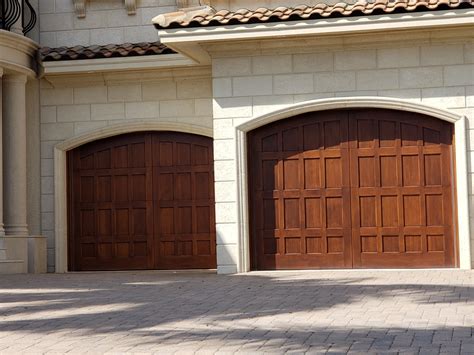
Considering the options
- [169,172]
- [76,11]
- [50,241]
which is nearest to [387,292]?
[169,172]

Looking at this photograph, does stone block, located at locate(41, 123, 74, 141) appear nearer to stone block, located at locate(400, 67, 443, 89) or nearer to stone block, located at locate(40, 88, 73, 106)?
stone block, located at locate(40, 88, 73, 106)

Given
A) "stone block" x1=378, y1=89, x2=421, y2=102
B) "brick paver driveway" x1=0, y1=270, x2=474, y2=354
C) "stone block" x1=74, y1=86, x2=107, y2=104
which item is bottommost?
"brick paver driveway" x1=0, y1=270, x2=474, y2=354

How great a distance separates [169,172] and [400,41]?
508 centimetres

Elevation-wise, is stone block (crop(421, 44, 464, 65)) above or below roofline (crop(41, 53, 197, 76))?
below

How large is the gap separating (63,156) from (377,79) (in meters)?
6.35

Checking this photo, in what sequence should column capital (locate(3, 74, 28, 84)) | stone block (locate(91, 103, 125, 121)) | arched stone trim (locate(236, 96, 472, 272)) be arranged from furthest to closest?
1. stone block (locate(91, 103, 125, 121))
2. column capital (locate(3, 74, 28, 84))
3. arched stone trim (locate(236, 96, 472, 272))

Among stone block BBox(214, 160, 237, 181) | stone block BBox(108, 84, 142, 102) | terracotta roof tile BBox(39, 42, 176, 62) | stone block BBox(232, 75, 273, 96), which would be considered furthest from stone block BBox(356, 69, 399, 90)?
stone block BBox(108, 84, 142, 102)

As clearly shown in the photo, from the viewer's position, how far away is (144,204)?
59.2 ft

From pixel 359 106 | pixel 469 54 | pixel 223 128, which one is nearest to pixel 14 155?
pixel 223 128

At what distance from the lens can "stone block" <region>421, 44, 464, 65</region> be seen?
15570mm

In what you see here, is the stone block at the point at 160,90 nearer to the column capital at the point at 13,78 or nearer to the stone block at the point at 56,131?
the stone block at the point at 56,131

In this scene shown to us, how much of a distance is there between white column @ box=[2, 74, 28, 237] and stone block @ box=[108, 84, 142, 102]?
1.66 meters

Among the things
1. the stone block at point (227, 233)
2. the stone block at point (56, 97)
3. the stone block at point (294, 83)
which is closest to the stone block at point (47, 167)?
the stone block at point (56, 97)

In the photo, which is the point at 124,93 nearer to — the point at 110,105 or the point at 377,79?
the point at 110,105
